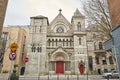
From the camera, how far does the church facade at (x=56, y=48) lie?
4100 cm

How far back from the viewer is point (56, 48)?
1686 inches

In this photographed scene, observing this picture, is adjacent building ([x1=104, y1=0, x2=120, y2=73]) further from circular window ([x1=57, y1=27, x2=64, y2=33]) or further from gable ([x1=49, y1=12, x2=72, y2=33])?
gable ([x1=49, y1=12, x2=72, y2=33])

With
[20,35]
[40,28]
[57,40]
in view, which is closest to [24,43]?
[20,35]

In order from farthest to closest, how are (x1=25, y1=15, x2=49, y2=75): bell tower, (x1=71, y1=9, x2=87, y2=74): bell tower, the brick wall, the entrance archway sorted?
the entrance archway < (x1=71, y1=9, x2=87, y2=74): bell tower < (x1=25, y1=15, x2=49, y2=75): bell tower < the brick wall

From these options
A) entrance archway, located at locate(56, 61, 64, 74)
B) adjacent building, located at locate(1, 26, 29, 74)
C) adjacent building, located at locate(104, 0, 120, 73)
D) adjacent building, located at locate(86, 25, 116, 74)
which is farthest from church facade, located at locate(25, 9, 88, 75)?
adjacent building, located at locate(104, 0, 120, 73)

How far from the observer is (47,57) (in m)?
42.4

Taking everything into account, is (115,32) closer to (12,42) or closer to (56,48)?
(56,48)

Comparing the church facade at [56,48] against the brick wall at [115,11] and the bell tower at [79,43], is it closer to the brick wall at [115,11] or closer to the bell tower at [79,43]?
the bell tower at [79,43]

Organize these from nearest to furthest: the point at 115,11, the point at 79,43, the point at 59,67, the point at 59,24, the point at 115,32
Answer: the point at 115,32, the point at 115,11, the point at 59,67, the point at 79,43, the point at 59,24

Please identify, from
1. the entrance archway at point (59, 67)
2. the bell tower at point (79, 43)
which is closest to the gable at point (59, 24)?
the bell tower at point (79, 43)

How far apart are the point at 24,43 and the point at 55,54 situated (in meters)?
12.4

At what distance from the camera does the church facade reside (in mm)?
41000

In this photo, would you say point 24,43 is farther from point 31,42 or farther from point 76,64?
point 76,64

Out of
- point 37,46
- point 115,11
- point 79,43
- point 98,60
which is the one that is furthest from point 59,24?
point 115,11
